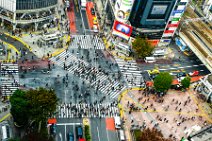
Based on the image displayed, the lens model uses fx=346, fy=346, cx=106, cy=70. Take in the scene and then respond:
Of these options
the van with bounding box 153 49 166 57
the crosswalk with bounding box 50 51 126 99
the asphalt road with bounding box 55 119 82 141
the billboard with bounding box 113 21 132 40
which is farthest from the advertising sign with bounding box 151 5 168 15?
the asphalt road with bounding box 55 119 82 141

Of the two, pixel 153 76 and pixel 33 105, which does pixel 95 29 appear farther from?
pixel 33 105

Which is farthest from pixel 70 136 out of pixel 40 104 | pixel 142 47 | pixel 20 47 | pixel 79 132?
pixel 142 47

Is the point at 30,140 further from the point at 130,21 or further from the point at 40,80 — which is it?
the point at 130,21

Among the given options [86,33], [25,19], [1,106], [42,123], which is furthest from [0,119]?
[86,33]

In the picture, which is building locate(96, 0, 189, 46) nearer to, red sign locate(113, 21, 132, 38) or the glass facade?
red sign locate(113, 21, 132, 38)

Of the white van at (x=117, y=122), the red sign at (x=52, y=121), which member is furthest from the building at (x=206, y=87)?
the red sign at (x=52, y=121)
